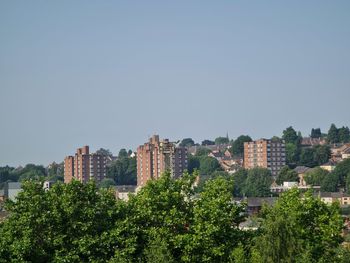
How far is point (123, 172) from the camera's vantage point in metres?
146

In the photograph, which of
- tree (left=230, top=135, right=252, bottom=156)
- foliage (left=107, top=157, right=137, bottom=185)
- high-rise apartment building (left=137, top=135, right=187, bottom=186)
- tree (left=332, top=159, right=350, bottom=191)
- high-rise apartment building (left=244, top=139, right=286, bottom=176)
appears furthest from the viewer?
tree (left=230, top=135, right=252, bottom=156)

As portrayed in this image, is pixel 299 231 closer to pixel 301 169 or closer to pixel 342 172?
pixel 342 172

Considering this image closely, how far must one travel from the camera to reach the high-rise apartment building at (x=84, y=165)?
139 meters

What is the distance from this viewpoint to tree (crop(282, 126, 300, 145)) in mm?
153625

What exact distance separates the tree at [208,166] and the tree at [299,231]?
11141cm

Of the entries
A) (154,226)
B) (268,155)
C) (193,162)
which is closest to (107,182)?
(193,162)

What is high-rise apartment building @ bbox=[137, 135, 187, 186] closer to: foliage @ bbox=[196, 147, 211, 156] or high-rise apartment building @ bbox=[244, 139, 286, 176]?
high-rise apartment building @ bbox=[244, 139, 286, 176]

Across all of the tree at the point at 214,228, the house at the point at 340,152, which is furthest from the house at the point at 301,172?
the tree at the point at 214,228

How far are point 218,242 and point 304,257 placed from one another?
4371 millimetres

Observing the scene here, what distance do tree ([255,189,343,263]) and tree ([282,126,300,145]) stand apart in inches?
4766

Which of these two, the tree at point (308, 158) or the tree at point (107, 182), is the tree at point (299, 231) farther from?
the tree at point (308, 158)

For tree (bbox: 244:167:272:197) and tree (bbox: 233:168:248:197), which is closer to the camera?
tree (bbox: 244:167:272:197)

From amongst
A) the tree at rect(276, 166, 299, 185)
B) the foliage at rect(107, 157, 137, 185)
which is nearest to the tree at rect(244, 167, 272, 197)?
the tree at rect(276, 166, 299, 185)

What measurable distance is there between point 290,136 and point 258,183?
3992cm
